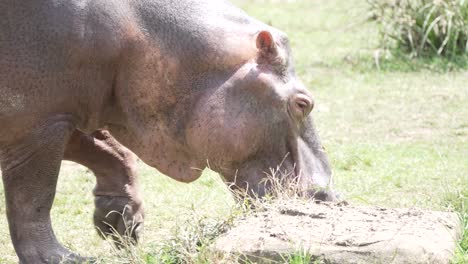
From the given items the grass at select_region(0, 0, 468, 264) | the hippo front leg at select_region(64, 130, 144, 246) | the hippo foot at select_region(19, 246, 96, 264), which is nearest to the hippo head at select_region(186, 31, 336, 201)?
the grass at select_region(0, 0, 468, 264)

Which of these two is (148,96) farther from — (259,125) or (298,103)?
(298,103)

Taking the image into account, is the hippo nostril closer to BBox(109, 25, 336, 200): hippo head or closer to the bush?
BBox(109, 25, 336, 200): hippo head

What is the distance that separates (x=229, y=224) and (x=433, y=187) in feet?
7.89

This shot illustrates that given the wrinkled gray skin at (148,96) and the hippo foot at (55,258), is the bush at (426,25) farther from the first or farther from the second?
the hippo foot at (55,258)

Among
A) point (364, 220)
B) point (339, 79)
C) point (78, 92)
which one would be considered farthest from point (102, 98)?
point (339, 79)

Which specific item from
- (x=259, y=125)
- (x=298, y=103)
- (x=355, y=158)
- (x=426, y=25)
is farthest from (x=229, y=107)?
(x=426, y=25)

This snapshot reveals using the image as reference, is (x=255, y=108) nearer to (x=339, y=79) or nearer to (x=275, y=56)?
(x=275, y=56)

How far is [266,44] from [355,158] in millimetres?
2744

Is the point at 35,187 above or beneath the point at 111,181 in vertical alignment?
above

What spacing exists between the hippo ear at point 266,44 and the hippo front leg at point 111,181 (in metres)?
1.18

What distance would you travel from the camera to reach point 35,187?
4.94 meters

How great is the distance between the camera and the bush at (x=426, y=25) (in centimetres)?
1091

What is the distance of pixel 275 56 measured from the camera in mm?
5105

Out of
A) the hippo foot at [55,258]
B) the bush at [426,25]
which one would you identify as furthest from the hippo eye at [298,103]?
the bush at [426,25]
